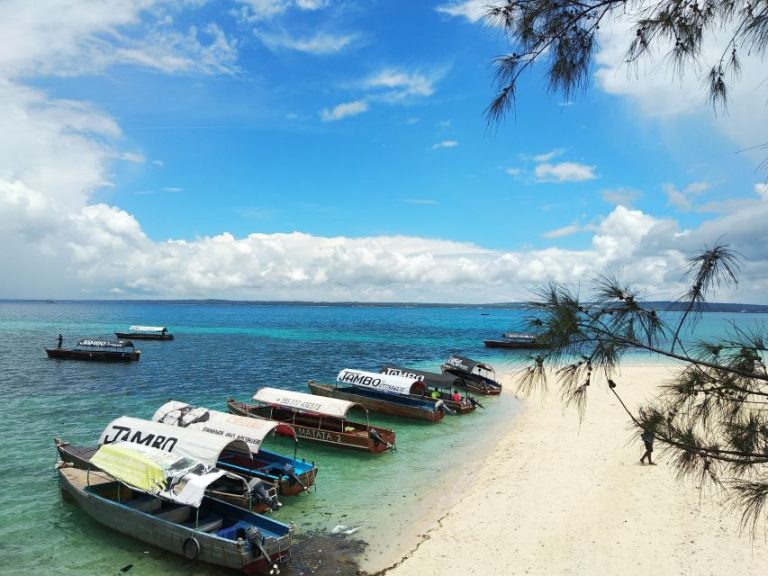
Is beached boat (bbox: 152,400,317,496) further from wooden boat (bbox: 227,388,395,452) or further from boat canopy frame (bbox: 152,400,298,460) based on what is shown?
wooden boat (bbox: 227,388,395,452)

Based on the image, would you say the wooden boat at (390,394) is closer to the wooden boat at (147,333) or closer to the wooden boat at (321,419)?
the wooden boat at (321,419)

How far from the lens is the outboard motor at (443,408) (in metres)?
31.5

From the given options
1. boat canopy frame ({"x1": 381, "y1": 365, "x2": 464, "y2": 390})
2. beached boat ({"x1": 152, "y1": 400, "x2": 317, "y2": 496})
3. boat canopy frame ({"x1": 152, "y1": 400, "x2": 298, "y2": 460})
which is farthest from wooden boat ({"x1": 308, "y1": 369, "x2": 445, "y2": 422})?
beached boat ({"x1": 152, "y1": 400, "x2": 317, "y2": 496})

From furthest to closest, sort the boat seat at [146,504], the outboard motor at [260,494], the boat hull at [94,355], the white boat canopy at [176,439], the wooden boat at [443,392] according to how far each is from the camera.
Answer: the boat hull at [94,355] < the wooden boat at [443,392] < the white boat canopy at [176,439] < the outboard motor at [260,494] < the boat seat at [146,504]

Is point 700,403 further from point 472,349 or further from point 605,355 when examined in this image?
point 472,349

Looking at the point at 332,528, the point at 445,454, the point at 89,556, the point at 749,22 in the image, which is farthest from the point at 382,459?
the point at 749,22

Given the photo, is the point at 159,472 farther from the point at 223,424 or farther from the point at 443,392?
the point at 443,392

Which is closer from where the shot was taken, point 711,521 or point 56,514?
point 711,521

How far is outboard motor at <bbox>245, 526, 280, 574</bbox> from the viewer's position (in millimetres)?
13273

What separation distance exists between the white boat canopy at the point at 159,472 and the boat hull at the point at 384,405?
17275 millimetres

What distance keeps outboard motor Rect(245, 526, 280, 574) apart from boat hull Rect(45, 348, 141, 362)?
47.0 m

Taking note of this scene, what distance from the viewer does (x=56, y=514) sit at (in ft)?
56.6

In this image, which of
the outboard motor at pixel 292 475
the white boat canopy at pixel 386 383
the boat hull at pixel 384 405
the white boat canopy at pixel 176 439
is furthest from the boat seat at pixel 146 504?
the white boat canopy at pixel 386 383

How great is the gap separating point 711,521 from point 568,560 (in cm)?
558
